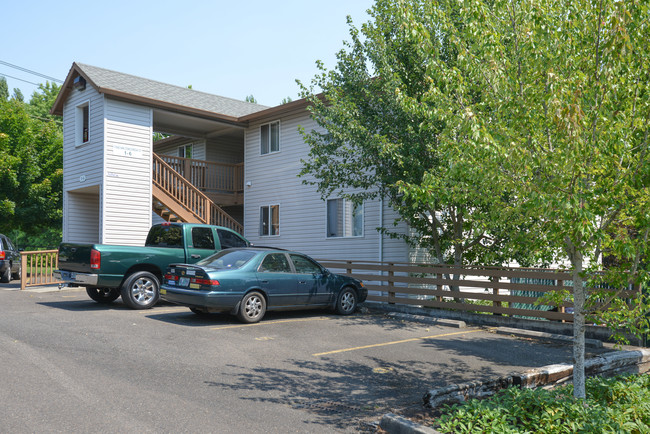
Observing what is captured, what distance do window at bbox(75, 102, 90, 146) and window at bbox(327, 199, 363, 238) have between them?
10.0 m

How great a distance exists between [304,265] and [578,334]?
23.4ft

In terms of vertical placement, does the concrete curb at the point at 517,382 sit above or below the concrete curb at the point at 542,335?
above

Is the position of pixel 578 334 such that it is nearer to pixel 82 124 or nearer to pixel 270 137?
pixel 270 137

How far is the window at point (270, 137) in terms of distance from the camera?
→ 21000 mm

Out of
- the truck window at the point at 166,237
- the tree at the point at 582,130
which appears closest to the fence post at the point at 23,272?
the truck window at the point at 166,237

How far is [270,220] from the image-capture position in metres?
21.1

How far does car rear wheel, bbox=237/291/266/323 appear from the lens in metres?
10.6

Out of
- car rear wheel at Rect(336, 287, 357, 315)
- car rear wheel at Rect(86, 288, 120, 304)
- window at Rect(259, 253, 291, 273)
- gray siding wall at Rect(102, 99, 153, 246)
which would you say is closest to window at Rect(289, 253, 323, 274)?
window at Rect(259, 253, 291, 273)

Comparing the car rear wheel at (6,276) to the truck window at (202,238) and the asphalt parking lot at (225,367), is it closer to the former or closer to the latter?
the asphalt parking lot at (225,367)

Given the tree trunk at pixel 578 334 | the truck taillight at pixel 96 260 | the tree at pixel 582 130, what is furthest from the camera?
the truck taillight at pixel 96 260

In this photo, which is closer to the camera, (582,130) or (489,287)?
(582,130)

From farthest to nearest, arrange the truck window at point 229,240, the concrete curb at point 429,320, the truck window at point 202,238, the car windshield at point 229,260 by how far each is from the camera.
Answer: the truck window at point 229,240
the truck window at point 202,238
the concrete curb at point 429,320
the car windshield at point 229,260

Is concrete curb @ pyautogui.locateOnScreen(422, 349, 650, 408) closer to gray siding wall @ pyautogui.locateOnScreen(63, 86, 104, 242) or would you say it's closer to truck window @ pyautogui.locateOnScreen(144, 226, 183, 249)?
truck window @ pyautogui.locateOnScreen(144, 226, 183, 249)

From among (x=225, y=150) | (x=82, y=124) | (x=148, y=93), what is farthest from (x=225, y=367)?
(x=225, y=150)
